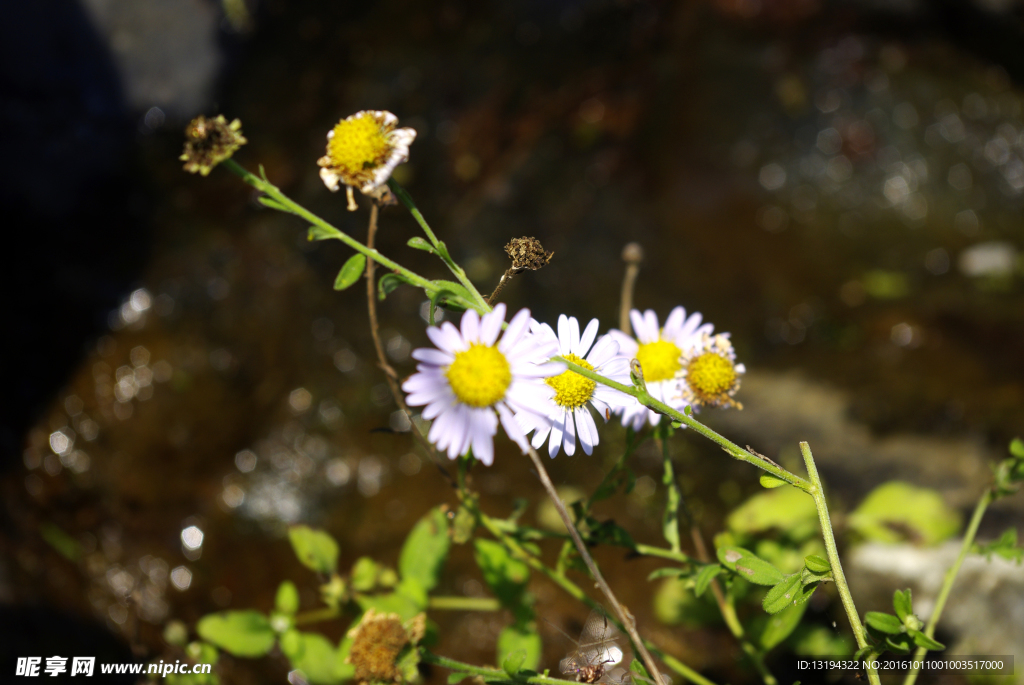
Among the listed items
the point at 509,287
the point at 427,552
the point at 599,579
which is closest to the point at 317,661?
the point at 427,552

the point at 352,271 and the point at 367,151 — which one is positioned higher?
the point at 367,151

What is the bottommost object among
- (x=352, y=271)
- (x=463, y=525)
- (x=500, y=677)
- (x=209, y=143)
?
(x=500, y=677)

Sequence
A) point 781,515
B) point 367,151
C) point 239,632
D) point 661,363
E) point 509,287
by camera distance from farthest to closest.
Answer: point 509,287 → point 781,515 → point 239,632 → point 661,363 → point 367,151

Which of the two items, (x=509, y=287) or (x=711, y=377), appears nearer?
(x=711, y=377)

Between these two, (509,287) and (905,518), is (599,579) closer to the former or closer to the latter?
(905,518)

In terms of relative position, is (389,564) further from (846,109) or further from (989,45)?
(989,45)

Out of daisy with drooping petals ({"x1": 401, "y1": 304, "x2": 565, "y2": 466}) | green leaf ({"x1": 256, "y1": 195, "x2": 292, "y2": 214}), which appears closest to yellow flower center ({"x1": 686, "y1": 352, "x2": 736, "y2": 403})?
daisy with drooping petals ({"x1": 401, "y1": 304, "x2": 565, "y2": 466})

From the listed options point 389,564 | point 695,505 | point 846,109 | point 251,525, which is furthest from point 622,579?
point 846,109
